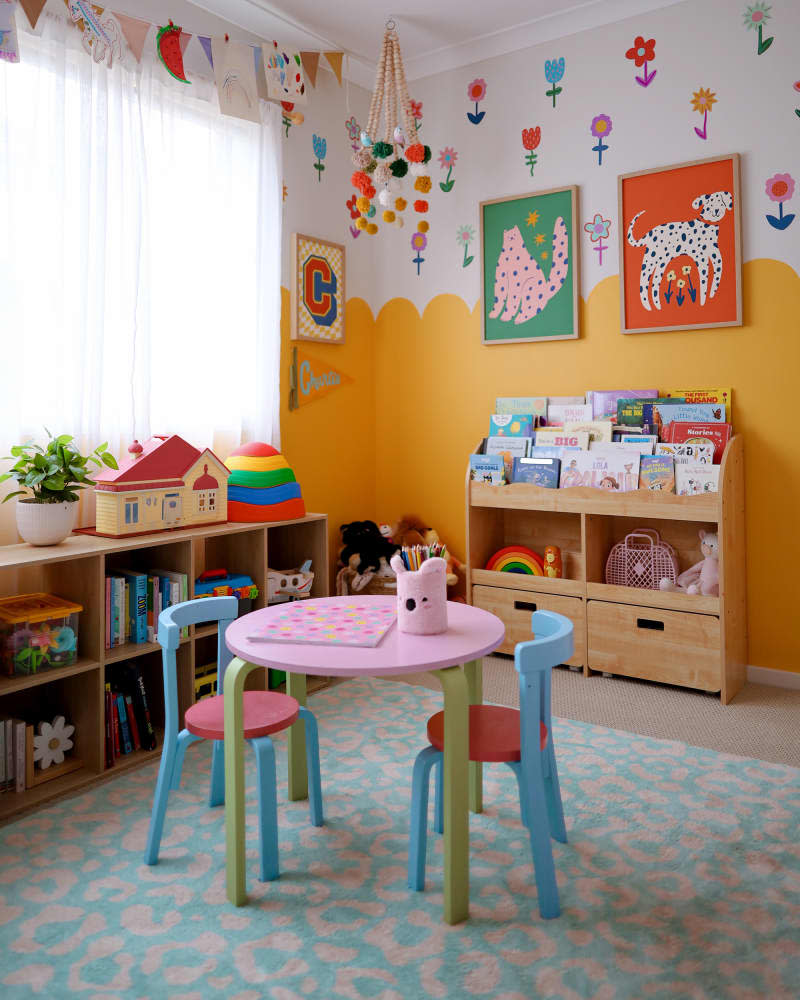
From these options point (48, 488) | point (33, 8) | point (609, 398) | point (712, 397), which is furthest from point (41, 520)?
point (712, 397)

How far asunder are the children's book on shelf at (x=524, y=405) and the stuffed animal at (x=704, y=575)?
0.92 metres

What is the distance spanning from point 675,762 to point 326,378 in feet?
8.09

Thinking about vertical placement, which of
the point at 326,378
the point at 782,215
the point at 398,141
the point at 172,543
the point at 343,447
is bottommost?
the point at 172,543

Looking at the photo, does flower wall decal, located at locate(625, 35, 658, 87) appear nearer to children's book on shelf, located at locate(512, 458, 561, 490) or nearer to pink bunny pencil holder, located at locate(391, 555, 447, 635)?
children's book on shelf, located at locate(512, 458, 561, 490)

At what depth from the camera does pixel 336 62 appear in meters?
3.80

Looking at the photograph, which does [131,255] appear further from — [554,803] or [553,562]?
[554,803]

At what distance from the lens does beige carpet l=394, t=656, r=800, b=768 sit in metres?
2.74

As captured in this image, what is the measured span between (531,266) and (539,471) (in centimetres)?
103

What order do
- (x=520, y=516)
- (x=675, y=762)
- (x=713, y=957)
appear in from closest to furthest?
1. (x=713, y=957)
2. (x=675, y=762)
3. (x=520, y=516)

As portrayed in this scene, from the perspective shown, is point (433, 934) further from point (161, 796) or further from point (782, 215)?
point (782, 215)

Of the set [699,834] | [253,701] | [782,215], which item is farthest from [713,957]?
[782,215]

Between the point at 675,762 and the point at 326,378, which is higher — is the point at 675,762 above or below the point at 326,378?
below

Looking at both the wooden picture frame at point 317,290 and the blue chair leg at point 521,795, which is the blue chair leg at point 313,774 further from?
the wooden picture frame at point 317,290

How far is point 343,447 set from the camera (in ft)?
13.8
